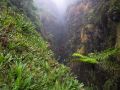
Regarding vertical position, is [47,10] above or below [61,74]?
above

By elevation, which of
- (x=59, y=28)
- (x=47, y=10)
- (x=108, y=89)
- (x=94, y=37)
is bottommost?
(x=108, y=89)

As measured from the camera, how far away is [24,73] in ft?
25.5

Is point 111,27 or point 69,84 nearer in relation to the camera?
point 69,84

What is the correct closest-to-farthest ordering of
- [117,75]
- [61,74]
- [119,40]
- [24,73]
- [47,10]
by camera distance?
1. [24,73]
2. [61,74]
3. [117,75]
4. [119,40]
5. [47,10]

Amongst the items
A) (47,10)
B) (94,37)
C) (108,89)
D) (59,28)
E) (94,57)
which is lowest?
(108,89)

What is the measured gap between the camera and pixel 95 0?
2792 cm

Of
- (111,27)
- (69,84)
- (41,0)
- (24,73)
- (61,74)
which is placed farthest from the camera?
(41,0)

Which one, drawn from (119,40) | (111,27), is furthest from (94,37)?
(119,40)

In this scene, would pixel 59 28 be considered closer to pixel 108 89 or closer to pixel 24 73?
pixel 108 89

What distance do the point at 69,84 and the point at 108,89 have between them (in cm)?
736

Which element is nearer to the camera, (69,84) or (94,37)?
(69,84)

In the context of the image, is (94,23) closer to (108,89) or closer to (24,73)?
(108,89)

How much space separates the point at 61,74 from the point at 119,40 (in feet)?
27.4

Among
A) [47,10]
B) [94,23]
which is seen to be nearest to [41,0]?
[47,10]
